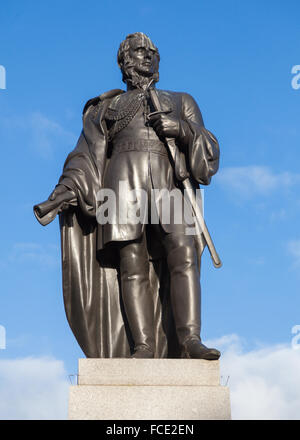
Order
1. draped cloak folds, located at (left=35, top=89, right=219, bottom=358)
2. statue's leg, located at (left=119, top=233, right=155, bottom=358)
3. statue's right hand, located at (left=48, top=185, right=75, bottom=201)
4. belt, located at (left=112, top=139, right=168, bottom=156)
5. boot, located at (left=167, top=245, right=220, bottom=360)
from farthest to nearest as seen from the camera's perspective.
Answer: belt, located at (left=112, top=139, right=168, bottom=156) → draped cloak folds, located at (left=35, top=89, right=219, bottom=358) → statue's right hand, located at (left=48, top=185, right=75, bottom=201) → statue's leg, located at (left=119, top=233, right=155, bottom=358) → boot, located at (left=167, top=245, right=220, bottom=360)

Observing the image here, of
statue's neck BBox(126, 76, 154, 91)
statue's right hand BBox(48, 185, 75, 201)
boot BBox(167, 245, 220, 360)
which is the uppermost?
statue's neck BBox(126, 76, 154, 91)

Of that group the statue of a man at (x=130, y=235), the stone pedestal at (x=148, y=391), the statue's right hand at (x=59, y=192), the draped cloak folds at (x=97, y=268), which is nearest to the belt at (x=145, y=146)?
the statue of a man at (x=130, y=235)

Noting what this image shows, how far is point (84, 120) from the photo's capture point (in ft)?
28.6

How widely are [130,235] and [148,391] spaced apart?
1891 millimetres

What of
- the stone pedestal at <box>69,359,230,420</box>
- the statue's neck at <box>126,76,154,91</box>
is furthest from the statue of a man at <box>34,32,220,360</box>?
the stone pedestal at <box>69,359,230,420</box>

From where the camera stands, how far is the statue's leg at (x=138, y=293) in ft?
24.9

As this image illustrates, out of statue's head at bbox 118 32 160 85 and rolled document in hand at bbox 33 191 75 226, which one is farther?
statue's head at bbox 118 32 160 85

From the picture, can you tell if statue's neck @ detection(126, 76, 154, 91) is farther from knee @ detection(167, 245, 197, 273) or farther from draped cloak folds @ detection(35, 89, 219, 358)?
knee @ detection(167, 245, 197, 273)

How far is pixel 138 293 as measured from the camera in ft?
25.5

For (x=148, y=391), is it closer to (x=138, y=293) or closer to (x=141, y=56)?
(x=138, y=293)

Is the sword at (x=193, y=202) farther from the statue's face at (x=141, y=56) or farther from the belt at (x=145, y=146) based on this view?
the statue's face at (x=141, y=56)

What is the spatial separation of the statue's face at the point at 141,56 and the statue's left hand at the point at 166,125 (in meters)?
0.89

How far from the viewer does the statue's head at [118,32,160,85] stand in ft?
28.4

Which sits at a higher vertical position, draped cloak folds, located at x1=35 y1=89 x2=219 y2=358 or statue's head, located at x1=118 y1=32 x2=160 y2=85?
statue's head, located at x1=118 y1=32 x2=160 y2=85
